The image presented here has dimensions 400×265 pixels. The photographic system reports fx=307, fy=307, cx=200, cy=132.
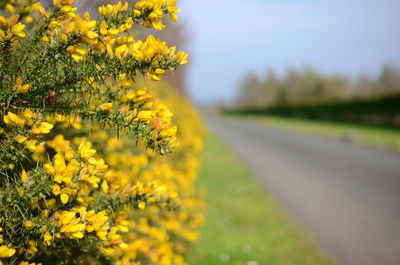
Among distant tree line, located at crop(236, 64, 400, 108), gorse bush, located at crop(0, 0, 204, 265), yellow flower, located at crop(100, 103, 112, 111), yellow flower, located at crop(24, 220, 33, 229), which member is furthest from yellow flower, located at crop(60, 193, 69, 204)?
distant tree line, located at crop(236, 64, 400, 108)

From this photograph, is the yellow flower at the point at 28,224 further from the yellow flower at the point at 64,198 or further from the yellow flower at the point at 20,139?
the yellow flower at the point at 20,139

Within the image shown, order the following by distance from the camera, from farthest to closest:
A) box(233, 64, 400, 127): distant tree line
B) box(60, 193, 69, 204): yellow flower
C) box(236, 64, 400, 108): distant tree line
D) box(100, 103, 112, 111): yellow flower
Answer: box(236, 64, 400, 108): distant tree line → box(233, 64, 400, 127): distant tree line → box(100, 103, 112, 111): yellow flower → box(60, 193, 69, 204): yellow flower

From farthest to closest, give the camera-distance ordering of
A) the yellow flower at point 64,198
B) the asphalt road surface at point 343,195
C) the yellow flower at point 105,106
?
the asphalt road surface at point 343,195 → the yellow flower at point 105,106 → the yellow flower at point 64,198

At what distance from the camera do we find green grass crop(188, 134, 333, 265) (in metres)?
4.16

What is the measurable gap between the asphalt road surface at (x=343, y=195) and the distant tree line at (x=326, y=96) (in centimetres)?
1206

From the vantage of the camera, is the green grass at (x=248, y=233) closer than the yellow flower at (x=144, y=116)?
No

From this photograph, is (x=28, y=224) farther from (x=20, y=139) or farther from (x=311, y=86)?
(x=311, y=86)

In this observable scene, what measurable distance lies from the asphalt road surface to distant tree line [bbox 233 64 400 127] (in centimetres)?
1206

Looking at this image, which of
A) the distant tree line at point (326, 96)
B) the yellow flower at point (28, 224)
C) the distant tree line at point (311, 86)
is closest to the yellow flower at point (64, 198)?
the yellow flower at point (28, 224)

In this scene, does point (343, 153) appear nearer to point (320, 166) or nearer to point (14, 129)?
point (320, 166)

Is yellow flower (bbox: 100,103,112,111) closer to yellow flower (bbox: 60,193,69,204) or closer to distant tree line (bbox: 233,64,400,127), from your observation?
yellow flower (bbox: 60,193,69,204)

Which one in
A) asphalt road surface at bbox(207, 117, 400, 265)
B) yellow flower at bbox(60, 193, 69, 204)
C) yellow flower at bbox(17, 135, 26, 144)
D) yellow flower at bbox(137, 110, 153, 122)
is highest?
yellow flower at bbox(137, 110, 153, 122)

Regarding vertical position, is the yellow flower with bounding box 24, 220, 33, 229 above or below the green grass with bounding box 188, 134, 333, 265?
above

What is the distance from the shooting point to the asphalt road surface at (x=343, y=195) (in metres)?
4.56
